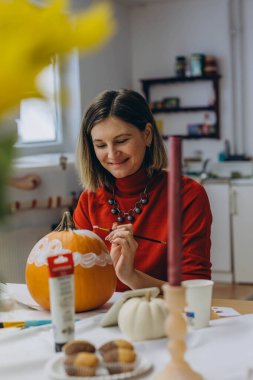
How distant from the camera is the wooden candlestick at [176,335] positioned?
3.05 feet

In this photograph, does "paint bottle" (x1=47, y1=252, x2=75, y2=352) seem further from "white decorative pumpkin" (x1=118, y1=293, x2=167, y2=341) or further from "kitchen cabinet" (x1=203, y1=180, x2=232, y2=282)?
"kitchen cabinet" (x1=203, y1=180, x2=232, y2=282)

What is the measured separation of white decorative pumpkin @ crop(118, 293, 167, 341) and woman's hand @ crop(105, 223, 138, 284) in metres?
0.43

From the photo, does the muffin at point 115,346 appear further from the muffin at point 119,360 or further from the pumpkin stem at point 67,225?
the pumpkin stem at point 67,225

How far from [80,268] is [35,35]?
1149 millimetres

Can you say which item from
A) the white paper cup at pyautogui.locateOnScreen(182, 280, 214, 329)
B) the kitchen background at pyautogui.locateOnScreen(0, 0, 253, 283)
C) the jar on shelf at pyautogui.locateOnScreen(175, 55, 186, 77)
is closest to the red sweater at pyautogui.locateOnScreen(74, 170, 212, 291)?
the white paper cup at pyautogui.locateOnScreen(182, 280, 214, 329)

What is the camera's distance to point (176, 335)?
961 mm

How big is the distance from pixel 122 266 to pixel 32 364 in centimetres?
62

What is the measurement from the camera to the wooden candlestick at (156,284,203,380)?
3.05 feet

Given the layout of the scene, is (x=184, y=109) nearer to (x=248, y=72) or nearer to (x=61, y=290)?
(x=248, y=72)

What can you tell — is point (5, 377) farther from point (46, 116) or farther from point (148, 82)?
point (148, 82)

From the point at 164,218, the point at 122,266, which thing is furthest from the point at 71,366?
the point at 164,218

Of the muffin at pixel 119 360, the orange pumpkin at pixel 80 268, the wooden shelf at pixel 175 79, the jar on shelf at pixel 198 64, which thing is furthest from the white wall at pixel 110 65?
the muffin at pixel 119 360

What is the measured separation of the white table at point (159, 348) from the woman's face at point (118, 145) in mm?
716

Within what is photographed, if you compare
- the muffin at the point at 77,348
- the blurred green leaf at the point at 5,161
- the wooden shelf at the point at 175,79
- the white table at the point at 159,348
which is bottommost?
the white table at the point at 159,348
